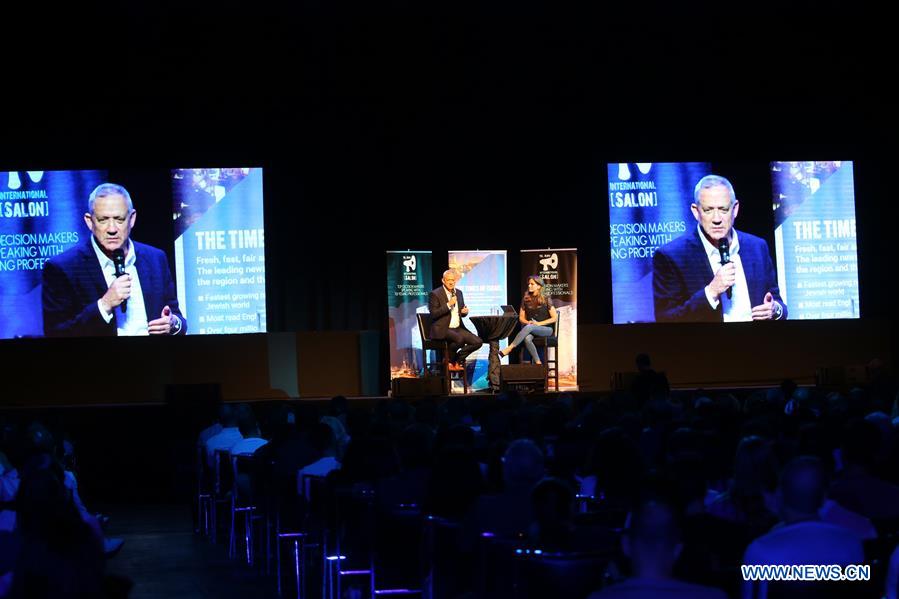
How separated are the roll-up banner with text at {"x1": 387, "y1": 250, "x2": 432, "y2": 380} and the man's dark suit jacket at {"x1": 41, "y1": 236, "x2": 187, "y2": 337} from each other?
→ 2542mm

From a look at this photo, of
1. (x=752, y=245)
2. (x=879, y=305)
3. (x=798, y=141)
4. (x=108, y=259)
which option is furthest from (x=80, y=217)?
(x=879, y=305)

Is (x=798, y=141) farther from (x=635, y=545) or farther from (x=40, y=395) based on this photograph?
(x=635, y=545)

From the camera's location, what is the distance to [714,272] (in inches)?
591

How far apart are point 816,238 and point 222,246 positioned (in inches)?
301

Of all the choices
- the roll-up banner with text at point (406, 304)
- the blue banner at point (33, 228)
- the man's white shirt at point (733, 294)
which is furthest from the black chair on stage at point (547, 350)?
the blue banner at point (33, 228)

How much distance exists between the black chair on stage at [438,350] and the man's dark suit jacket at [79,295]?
9.66 ft

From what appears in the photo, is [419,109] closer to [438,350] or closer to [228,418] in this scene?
[438,350]

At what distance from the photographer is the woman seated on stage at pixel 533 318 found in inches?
532

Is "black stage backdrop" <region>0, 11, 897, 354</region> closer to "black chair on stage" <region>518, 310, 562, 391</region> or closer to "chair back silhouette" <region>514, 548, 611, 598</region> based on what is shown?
"black chair on stage" <region>518, 310, 562, 391</region>

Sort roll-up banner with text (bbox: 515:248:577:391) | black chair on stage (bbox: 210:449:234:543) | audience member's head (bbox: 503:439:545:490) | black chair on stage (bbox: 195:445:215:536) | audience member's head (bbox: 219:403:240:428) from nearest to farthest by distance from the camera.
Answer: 1. audience member's head (bbox: 503:439:545:490)
2. black chair on stage (bbox: 210:449:234:543)
3. audience member's head (bbox: 219:403:240:428)
4. black chair on stage (bbox: 195:445:215:536)
5. roll-up banner with text (bbox: 515:248:577:391)

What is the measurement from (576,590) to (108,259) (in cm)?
1197

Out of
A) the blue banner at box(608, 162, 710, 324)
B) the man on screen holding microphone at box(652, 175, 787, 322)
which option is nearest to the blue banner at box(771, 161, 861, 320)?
the man on screen holding microphone at box(652, 175, 787, 322)

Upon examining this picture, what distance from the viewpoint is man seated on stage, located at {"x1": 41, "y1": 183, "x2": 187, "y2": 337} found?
1409cm

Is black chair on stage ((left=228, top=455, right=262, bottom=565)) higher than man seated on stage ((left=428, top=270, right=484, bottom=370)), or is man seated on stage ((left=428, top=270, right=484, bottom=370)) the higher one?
man seated on stage ((left=428, top=270, right=484, bottom=370))
